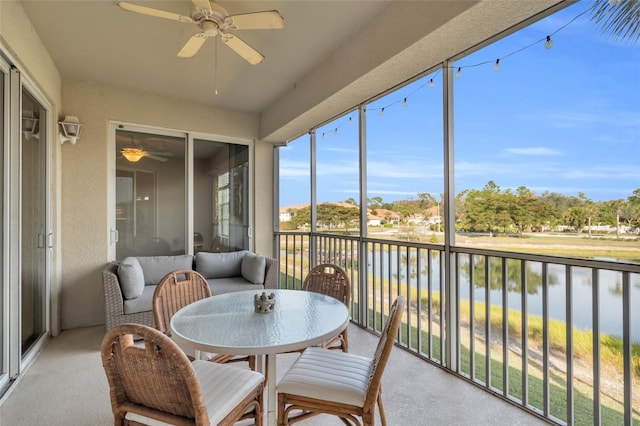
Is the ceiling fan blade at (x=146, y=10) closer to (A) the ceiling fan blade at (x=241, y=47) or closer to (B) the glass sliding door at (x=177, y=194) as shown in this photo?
(A) the ceiling fan blade at (x=241, y=47)

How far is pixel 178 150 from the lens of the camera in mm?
4164

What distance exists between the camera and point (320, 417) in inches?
71.8

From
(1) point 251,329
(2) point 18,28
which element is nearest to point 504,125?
(1) point 251,329

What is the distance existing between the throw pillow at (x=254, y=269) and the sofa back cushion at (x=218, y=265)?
0.18 meters

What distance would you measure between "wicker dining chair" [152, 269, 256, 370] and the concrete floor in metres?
0.57

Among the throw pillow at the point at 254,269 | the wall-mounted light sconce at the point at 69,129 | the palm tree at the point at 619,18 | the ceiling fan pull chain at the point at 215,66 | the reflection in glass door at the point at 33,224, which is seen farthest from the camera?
the throw pillow at the point at 254,269

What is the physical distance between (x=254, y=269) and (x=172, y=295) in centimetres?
164

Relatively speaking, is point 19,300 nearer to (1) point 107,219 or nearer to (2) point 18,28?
(1) point 107,219

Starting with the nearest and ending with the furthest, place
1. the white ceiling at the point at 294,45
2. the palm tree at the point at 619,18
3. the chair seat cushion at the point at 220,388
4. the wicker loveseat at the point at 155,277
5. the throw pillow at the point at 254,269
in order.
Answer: the chair seat cushion at the point at 220,388
the palm tree at the point at 619,18
the white ceiling at the point at 294,45
the wicker loveseat at the point at 155,277
the throw pillow at the point at 254,269

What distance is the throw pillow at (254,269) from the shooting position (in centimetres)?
364

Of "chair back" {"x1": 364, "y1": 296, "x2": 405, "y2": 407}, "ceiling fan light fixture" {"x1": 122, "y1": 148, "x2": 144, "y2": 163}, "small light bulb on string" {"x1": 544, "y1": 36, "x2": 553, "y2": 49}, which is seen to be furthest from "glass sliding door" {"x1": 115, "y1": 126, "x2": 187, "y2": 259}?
"small light bulb on string" {"x1": 544, "y1": 36, "x2": 553, "y2": 49}

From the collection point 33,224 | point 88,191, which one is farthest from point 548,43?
point 88,191

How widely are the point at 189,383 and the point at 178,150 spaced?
373cm

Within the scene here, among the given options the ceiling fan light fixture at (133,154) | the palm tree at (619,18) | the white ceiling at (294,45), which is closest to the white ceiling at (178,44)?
the white ceiling at (294,45)
